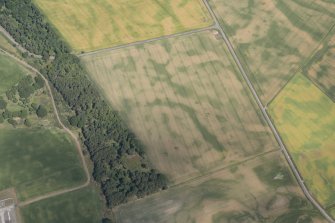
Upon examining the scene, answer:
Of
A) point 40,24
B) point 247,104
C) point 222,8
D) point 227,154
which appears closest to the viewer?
point 227,154

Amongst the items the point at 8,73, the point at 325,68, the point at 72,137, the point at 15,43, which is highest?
the point at 325,68

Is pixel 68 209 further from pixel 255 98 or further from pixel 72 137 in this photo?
pixel 255 98

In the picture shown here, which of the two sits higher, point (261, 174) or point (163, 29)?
point (163, 29)

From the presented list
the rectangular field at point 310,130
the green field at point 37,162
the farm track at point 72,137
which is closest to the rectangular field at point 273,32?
the rectangular field at point 310,130

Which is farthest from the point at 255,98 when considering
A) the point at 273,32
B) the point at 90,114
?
the point at 90,114

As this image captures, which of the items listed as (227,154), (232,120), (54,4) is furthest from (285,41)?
(54,4)

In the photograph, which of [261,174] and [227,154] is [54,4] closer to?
[227,154]

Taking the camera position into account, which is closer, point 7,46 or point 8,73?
point 8,73
